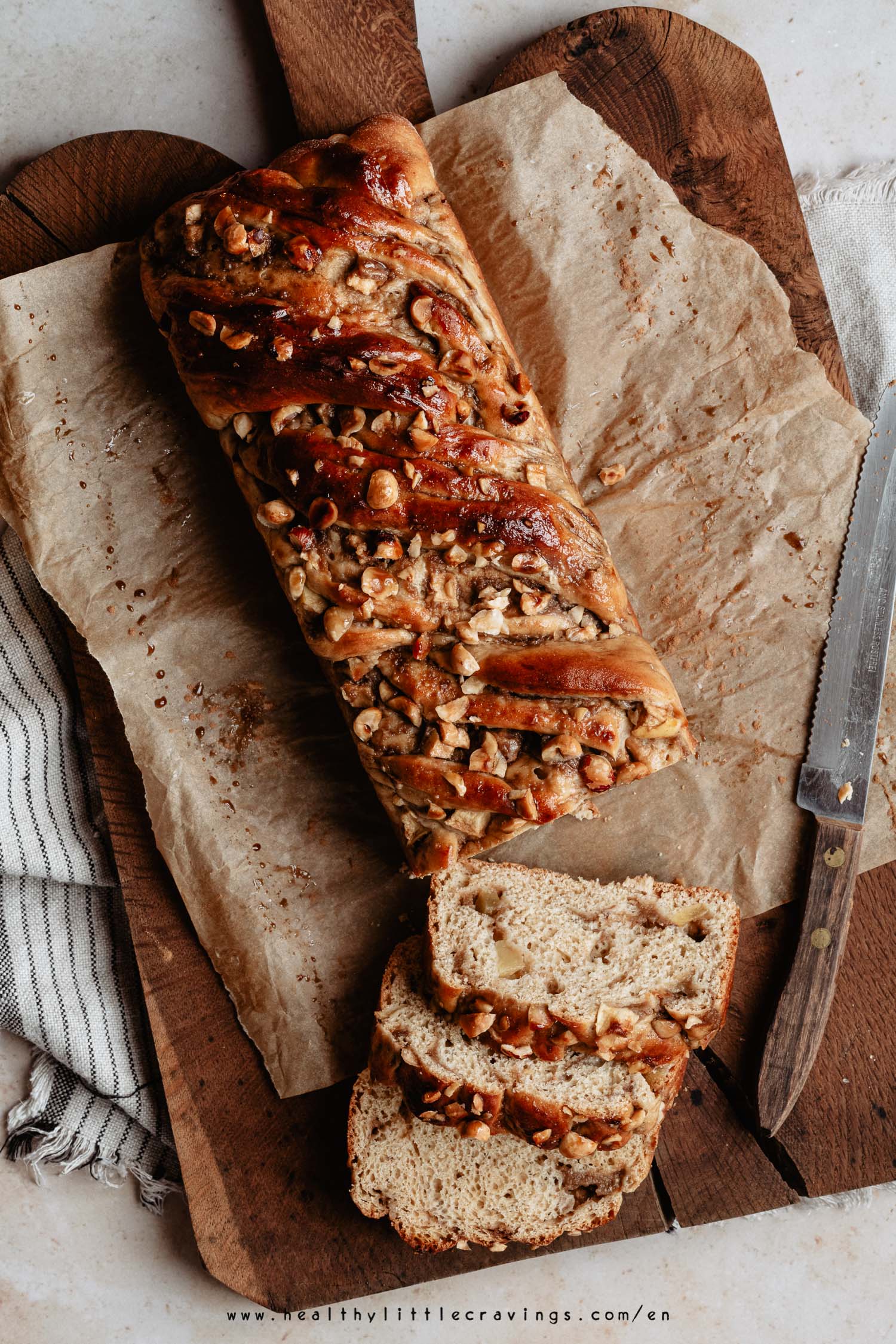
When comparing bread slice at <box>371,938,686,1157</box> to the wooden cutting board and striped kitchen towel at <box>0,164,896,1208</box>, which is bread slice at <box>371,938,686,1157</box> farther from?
striped kitchen towel at <box>0,164,896,1208</box>

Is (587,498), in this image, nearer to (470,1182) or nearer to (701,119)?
(701,119)

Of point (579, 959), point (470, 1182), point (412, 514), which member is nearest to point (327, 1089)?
point (470, 1182)

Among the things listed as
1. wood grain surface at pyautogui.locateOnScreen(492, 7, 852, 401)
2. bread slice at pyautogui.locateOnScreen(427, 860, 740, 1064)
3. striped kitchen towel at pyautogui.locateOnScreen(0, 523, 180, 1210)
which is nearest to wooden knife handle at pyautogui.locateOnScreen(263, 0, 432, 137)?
wood grain surface at pyautogui.locateOnScreen(492, 7, 852, 401)

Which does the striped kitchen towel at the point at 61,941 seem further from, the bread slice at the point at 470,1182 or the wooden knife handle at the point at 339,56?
the wooden knife handle at the point at 339,56

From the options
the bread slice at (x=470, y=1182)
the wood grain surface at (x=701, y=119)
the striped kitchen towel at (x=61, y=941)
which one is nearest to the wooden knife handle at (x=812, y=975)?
the bread slice at (x=470, y=1182)

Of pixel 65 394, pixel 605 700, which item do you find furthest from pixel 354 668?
pixel 65 394
